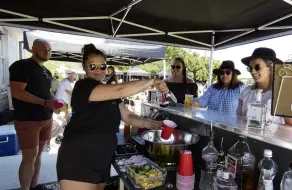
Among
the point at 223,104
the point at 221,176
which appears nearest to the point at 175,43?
the point at 223,104

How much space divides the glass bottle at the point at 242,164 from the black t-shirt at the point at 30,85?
2041 millimetres

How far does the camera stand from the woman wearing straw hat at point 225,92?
2.46 metres

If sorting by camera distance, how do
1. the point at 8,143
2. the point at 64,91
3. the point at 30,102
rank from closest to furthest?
the point at 30,102
the point at 8,143
the point at 64,91

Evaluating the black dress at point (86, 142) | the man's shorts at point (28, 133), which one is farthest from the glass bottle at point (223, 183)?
the man's shorts at point (28, 133)

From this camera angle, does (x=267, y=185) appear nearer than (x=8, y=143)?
Yes

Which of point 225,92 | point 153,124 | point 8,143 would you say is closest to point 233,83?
point 225,92

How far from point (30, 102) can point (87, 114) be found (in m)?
1.15

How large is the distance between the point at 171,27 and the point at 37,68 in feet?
6.22

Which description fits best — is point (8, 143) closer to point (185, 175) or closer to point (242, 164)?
point (185, 175)

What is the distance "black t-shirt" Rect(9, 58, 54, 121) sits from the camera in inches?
83.5

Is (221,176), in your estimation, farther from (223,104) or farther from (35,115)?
(35,115)

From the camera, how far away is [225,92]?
8.25 ft

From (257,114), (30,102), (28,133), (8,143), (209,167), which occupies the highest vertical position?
(257,114)

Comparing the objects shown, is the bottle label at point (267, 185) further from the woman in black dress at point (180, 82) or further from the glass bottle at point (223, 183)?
the woman in black dress at point (180, 82)
